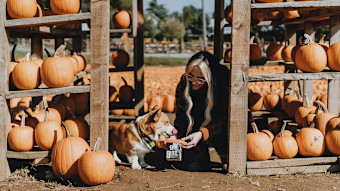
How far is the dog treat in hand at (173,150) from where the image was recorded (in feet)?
14.0

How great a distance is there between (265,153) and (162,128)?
50.2 inches

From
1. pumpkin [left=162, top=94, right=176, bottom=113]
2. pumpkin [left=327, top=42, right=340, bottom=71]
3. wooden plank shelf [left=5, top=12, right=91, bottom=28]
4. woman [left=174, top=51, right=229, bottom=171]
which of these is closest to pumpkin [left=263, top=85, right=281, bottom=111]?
pumpkin [left=162, top=94, right=176, bottom=113]

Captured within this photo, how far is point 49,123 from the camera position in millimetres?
4445

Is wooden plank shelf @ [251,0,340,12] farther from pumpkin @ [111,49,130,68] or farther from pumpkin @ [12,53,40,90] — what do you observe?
pumpkin @ [111,49,130,68]

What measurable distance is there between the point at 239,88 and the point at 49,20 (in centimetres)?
231

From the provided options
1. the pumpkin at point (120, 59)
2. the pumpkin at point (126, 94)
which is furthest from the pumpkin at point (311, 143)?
the pumpkin at point (120, 59)

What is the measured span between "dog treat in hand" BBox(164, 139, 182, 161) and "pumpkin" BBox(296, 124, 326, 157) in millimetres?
1531

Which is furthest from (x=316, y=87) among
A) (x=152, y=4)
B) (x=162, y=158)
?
(x=152, y=4)

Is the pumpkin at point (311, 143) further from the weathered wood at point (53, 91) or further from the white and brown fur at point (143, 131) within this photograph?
the weathered wood at point (53, 91)

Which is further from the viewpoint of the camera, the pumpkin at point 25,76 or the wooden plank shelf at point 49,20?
the pumpkin at point 25,76

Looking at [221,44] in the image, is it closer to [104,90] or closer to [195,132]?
[195,132]

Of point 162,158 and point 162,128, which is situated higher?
point 162,128

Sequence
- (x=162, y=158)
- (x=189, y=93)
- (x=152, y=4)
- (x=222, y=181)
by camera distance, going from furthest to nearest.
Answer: (x=152, y=4), (x=162, y=158), (x=189, y=93), (x=222, y=181)

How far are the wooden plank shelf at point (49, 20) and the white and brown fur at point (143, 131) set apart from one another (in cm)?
139
